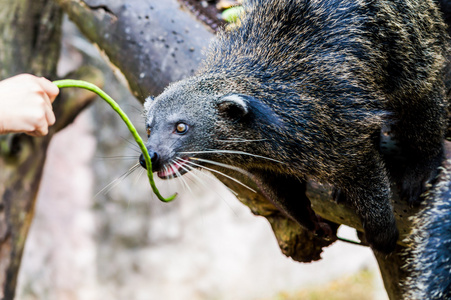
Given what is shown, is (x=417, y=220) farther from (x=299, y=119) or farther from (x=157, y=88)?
(x=157, y=88)

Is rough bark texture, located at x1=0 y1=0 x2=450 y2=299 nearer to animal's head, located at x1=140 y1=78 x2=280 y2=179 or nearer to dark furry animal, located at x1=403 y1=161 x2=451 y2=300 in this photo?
dark furry animal, located at x1=403 y1=161 x2=451 y2=300

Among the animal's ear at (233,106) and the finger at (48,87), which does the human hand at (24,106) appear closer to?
the finger at (48,87)

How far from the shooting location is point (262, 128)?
2.37m

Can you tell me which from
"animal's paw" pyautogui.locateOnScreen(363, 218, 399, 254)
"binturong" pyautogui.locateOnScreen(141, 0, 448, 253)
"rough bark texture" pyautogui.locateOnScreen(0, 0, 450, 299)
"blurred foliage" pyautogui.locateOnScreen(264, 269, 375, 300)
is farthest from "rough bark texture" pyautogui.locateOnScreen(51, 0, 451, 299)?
"blurred foliage" pyautogui.locateOnScreen(264, 269, 375, 300)

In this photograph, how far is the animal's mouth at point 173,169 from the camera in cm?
221

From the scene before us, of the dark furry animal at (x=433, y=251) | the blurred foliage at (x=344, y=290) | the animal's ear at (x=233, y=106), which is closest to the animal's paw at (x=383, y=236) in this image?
the dark furry animal at (x=433, y=251)

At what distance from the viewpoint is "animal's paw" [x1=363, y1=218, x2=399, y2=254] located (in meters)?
2.42

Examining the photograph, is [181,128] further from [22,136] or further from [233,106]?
[22,136]

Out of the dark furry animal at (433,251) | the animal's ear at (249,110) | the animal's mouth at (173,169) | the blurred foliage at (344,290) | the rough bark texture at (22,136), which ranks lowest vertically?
the blurred foliage at (344,290)

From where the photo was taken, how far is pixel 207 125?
2346mm

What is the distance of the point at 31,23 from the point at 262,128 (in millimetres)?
2454

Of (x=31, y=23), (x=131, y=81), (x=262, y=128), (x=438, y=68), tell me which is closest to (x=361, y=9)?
(x=438, y=68)

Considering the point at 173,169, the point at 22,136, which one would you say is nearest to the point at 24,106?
the point at 173,169

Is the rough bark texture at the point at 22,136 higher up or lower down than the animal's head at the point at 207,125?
lower down
